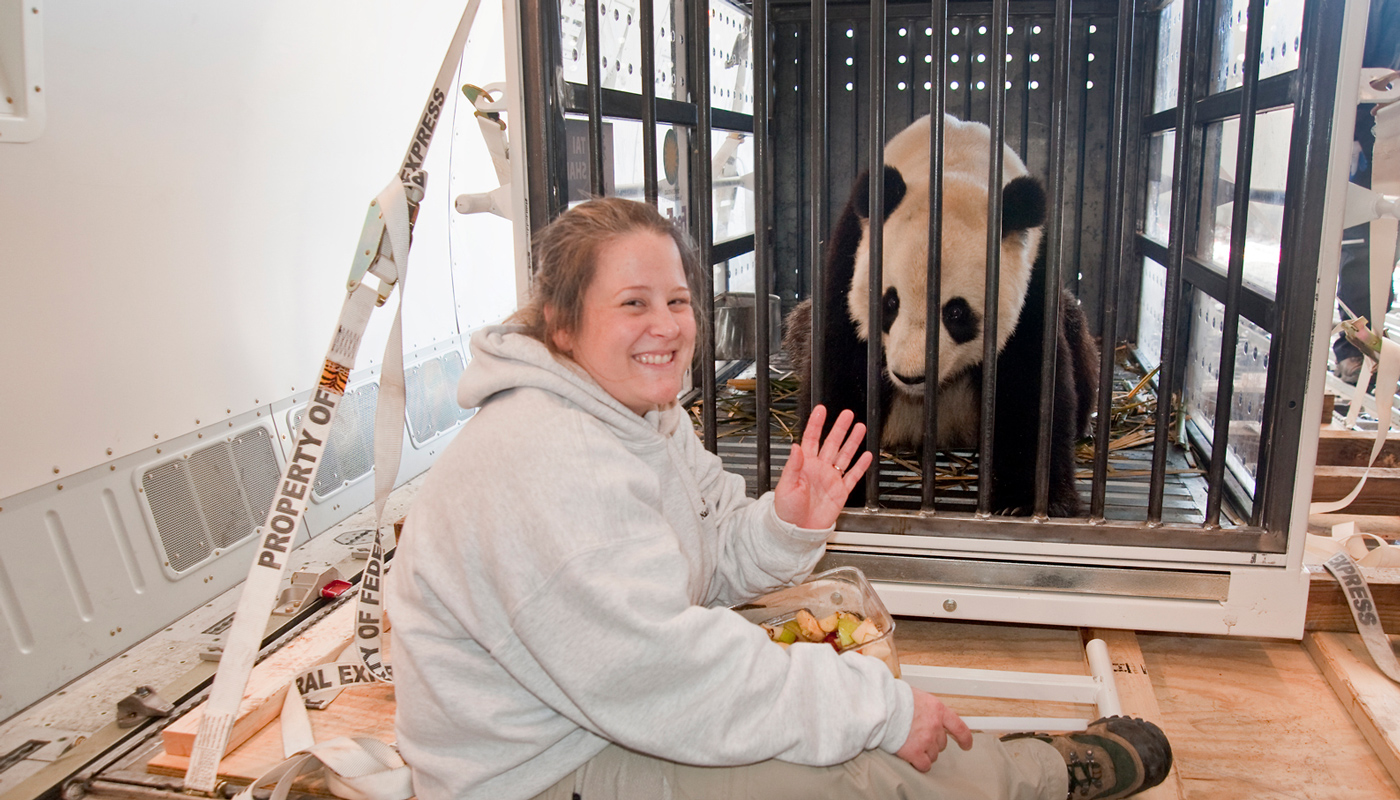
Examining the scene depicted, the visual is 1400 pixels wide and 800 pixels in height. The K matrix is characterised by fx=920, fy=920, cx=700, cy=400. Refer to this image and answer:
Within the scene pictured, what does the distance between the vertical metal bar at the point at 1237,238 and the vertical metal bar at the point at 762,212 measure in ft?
2.33

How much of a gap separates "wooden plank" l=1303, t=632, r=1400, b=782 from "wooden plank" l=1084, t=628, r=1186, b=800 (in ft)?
0.98

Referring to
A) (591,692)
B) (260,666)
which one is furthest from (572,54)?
(591,692)

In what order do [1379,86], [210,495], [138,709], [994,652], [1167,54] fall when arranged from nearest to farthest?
[1379,86] → [138,709] → [994,652] → [210,495] → [1167,54]

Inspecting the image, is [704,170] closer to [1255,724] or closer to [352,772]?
[352,772]

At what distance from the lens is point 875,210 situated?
5.05 feet

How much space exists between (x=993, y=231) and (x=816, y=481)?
0.51 m

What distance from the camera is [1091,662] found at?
62.7 inches

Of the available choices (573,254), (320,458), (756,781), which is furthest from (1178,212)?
(320,458)

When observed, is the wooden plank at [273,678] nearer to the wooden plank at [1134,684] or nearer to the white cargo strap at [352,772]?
the white cargo strap at [352,772]

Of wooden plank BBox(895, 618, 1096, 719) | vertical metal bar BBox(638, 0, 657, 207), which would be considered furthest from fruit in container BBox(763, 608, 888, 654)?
vertical metal bar BBox(638, 0, 657, 207)

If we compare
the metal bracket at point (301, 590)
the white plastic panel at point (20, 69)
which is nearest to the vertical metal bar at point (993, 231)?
the metal bracket at point (301, 590)

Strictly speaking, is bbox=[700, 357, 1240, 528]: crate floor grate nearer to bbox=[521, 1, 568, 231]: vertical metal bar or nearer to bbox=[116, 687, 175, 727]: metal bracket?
bbox=[521, 1, 568, 231]: vertical metal bar

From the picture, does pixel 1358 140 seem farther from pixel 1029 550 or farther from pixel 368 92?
pixel 368 92

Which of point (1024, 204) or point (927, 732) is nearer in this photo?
point (927, 732)
